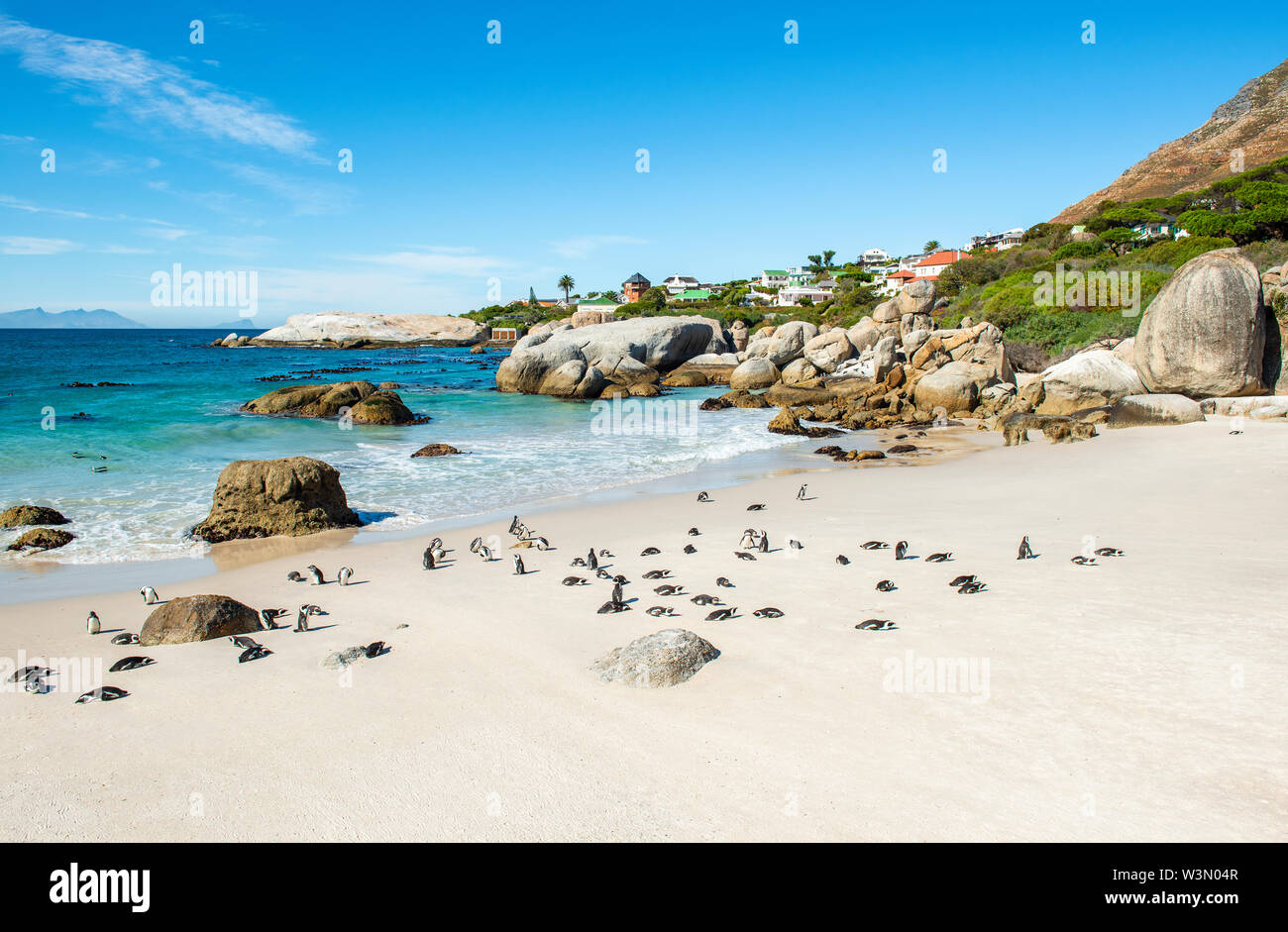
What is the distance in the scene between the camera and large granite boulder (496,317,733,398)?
35.1 m

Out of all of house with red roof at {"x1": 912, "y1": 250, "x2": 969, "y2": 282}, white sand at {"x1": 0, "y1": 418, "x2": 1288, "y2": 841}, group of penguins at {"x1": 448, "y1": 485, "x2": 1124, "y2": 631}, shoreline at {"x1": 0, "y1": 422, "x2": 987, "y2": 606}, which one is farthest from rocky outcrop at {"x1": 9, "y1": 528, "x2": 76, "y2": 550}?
house with red roof at {"x1": 912, "y1": 250, "x2": 969, "y2": 282}

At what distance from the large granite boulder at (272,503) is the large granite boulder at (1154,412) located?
17.3 metres

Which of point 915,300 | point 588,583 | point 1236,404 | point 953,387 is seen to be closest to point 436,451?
point 588,583

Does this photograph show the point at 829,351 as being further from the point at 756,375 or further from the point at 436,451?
the point at 436,451

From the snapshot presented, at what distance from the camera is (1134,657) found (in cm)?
546

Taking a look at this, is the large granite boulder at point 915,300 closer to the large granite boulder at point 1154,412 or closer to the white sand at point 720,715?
the large granite boulder at point 1154,412

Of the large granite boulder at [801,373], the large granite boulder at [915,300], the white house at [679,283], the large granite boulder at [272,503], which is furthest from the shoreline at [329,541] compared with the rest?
the white house at [679,283]

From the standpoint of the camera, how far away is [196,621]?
6.75 metres

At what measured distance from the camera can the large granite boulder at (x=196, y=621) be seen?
6.69 m

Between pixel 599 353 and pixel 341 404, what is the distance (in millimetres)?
16313
